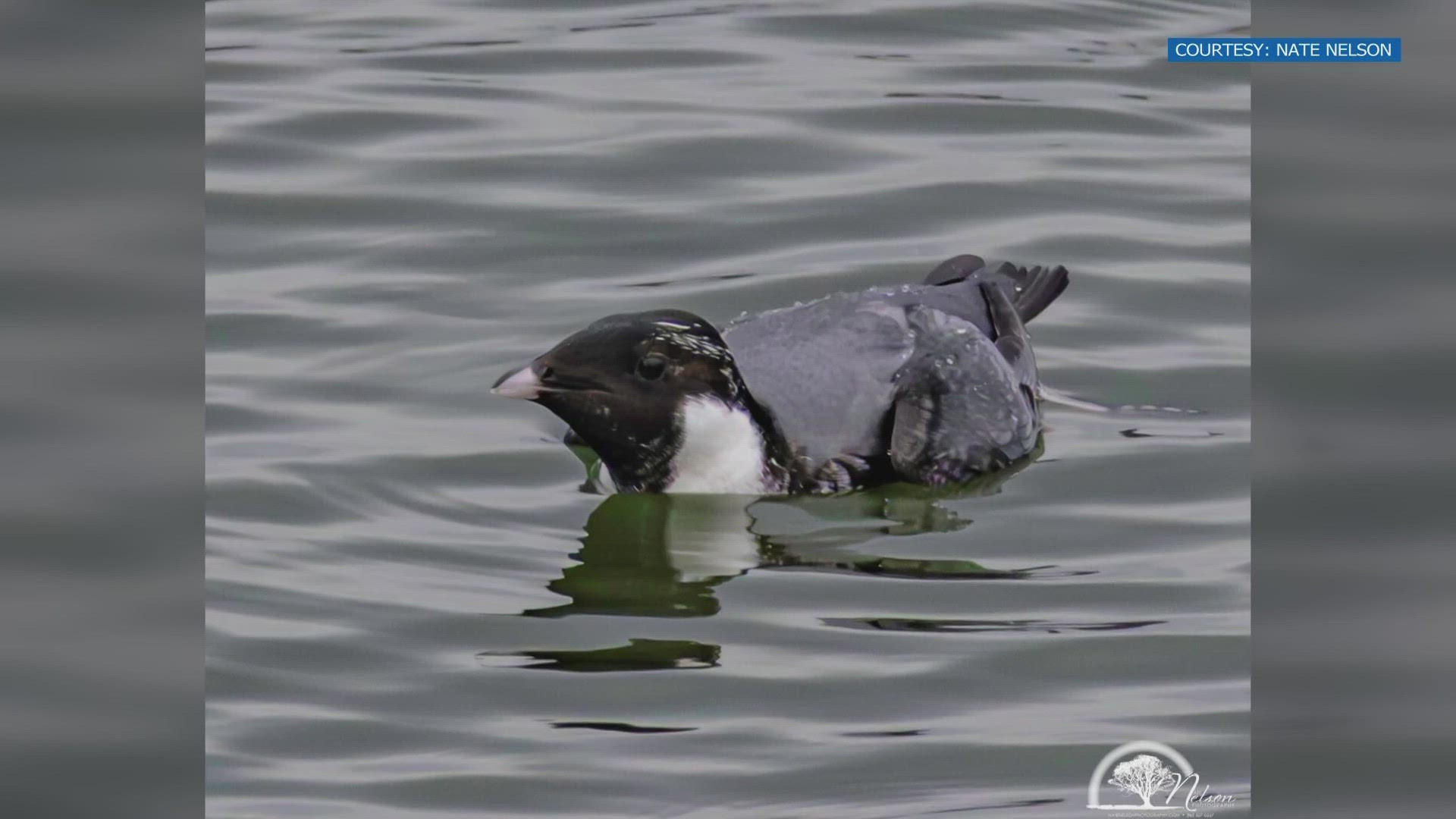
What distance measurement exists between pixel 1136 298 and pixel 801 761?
451cm

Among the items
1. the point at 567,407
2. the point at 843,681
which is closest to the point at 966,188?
the point at 567,407

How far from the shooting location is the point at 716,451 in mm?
6238

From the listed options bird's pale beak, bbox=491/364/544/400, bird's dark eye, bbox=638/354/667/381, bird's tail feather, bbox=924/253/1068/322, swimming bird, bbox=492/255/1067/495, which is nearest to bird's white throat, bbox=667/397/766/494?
swimming bird, bbox=492/255/1067/495

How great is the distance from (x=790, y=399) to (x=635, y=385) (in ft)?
1.71

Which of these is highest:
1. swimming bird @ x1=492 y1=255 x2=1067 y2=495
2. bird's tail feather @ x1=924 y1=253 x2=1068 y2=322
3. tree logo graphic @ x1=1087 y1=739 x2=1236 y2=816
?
bird's tail feather @ x1=924 y1=253 x2=1068 y2=322

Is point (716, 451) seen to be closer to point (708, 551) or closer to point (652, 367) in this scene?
point (652, 367)

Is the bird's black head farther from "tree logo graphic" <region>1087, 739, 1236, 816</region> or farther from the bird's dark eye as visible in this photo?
"tree logo graphic" <region>1087, 739, 1236, 816</region>

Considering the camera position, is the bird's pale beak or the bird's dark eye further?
the bird's dark eye

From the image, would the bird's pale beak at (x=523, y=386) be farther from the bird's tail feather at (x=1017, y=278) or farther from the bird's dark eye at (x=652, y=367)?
the bird's tail feather at (x=1017, y=278)

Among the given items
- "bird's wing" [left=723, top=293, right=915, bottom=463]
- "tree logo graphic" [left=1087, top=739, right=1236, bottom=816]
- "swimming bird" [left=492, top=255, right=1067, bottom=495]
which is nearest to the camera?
"tree logo graphic" [left=1087, top=739, right=1236, bottom=816]

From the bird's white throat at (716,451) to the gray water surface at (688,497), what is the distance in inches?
3.4

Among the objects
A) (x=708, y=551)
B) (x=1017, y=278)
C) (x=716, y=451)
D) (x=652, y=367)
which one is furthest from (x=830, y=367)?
(x=1017, y=278)

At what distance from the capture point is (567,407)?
20.1 feet

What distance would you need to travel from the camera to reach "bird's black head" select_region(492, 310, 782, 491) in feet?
20.0
